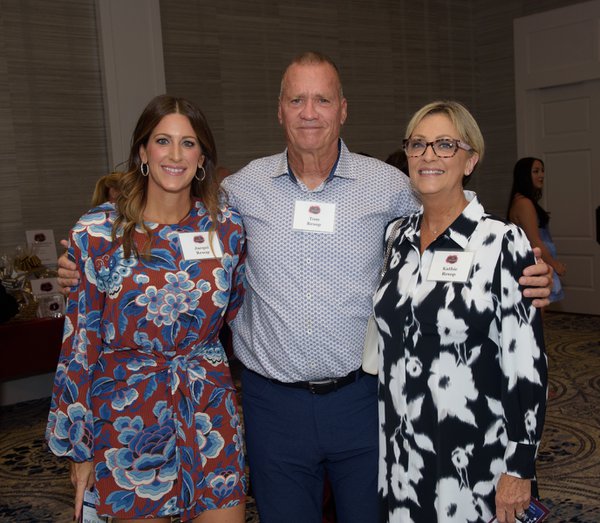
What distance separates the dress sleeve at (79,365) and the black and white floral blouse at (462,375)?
0.76 meters

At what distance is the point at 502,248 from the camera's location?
1.82 meters

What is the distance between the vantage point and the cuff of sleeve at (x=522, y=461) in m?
1.79

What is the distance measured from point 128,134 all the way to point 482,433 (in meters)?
4.99

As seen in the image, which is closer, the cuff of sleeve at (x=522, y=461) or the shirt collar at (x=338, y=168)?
the cuff of sleeve at (x=522, y=461)

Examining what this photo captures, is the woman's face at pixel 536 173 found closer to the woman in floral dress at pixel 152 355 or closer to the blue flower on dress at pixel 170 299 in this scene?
the woman in floral dress at pixel 152 355

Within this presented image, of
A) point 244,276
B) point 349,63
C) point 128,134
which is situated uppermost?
point 349,63

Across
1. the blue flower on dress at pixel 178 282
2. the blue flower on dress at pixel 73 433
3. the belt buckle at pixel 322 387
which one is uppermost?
the blue flower on dress at pixel 178 282

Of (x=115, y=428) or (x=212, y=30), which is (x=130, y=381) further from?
(x=212, y=30)

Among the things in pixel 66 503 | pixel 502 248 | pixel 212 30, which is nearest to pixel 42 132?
pixel 212 30

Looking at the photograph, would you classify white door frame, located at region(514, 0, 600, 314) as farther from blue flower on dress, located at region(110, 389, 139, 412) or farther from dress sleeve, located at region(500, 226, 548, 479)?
blue flower on dress, located at region(110, 389, 139, 412)

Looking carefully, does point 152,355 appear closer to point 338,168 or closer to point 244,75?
point 338,168

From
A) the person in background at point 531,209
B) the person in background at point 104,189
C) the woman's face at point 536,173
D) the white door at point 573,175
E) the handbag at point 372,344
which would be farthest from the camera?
the white door at point 573,175

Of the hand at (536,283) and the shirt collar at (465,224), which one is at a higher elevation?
the shirt collar at (465,224)

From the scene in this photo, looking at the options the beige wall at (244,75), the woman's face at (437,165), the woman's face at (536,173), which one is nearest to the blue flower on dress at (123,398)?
→ the woman's face at (437,165)
